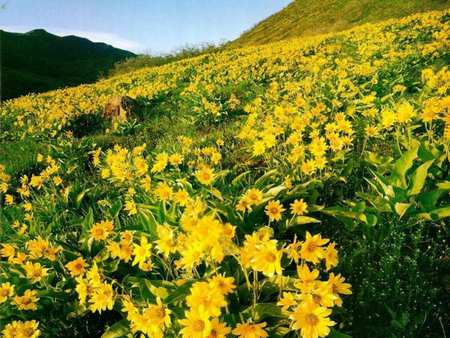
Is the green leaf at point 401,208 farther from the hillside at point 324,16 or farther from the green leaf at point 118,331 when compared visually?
the hillside at point 324,16

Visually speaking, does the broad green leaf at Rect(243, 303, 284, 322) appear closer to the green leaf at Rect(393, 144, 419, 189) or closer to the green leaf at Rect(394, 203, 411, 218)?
the green leaf at Rect(394, 203, 411, 218)

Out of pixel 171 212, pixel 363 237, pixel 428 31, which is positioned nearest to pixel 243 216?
pixel 171 212

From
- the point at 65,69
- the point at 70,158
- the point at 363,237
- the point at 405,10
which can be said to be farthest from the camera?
the point at 65,69

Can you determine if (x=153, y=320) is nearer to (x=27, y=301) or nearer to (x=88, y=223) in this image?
(x=27, y=301)

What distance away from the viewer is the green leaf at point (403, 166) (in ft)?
11.3

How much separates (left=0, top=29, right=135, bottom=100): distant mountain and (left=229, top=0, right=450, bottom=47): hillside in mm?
15495

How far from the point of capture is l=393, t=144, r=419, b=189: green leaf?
11.3 ft

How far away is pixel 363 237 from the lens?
3365 millimetres

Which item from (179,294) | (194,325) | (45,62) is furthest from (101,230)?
(45,62)

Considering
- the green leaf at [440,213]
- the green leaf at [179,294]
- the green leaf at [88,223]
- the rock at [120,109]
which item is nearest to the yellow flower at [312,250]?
the green leaf at [179,294]

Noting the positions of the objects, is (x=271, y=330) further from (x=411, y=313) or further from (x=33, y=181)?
(x=33, y=181)

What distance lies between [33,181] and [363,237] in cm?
402

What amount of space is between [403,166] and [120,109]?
8.72 m

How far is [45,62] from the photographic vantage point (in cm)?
7506
